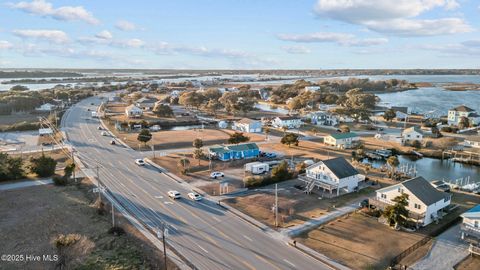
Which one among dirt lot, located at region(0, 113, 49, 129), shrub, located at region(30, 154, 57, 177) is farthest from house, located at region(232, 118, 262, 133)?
dirt lot, located at region(0, 113, 49, 129)

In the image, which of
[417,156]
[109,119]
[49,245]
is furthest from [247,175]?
[109,119]

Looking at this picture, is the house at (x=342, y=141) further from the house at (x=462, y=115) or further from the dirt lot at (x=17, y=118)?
the dirt lot at (x=17, y=118)

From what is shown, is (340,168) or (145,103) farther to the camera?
(145,103)

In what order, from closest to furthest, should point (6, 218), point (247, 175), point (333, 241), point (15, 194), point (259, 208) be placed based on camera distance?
point (333, 241) → point (6, 218) → point (259, 208) → point (15, 194) → point (247, 175)

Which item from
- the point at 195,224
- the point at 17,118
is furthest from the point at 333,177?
the point at 17,118

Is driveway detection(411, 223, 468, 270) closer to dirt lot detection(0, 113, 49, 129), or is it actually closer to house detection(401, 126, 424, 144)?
house detection(401, 126, 424, 144)

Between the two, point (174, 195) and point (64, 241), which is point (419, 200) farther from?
point (64, 241)

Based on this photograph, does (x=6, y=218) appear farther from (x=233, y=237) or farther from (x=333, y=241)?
(x=333, y=241)
